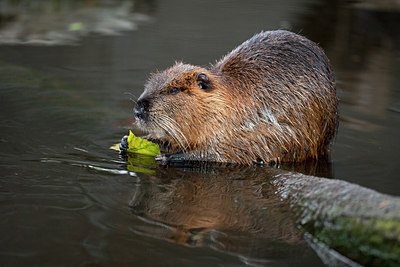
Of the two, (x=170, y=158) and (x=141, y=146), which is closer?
(x=170, y=158)

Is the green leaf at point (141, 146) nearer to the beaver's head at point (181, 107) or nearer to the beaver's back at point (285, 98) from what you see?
the beaver's head at point (181, 107)

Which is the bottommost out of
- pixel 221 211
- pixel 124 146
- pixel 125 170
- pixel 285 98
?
pixel 221 211

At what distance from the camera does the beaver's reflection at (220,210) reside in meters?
2.38

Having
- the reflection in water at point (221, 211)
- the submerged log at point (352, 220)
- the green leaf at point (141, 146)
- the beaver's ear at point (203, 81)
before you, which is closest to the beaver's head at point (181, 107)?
the beaver's ear at point (203, 81)

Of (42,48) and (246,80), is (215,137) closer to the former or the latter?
(246,80)

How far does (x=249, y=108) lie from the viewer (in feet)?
11.7

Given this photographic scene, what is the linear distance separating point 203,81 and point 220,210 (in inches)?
41.6

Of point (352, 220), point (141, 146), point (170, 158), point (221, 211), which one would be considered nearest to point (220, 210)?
point (221, 211)

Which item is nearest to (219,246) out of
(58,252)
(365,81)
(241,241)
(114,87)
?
(241,241)

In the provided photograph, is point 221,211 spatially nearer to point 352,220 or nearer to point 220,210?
point 220,210

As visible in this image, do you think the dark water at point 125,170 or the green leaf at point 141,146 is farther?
the green leaf at point 141,146

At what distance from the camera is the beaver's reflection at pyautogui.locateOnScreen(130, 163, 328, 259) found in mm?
2381

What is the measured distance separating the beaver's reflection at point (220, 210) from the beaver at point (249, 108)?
19 centimetres

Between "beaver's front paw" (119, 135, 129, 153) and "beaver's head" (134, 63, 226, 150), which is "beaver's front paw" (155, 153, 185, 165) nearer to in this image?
"beaver's head" (134, 63, 226, 150)
